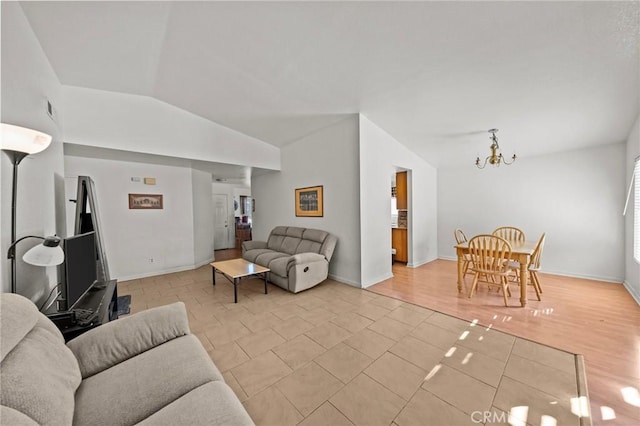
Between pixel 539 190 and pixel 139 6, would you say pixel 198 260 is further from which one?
pixel 539 190

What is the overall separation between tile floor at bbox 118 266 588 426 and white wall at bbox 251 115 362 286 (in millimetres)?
1066

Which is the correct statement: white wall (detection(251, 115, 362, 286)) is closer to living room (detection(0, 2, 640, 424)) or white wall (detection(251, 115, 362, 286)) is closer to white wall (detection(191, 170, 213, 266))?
living room (detection(0, 2, 640, 424))

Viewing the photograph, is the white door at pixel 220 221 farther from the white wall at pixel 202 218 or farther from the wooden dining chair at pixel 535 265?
the wooden dining chair at pixel 535 265

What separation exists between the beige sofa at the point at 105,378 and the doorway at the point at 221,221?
6490 mm

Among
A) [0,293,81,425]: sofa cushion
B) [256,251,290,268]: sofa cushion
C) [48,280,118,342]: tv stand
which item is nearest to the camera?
[0,293,81,425]: sofa cushion

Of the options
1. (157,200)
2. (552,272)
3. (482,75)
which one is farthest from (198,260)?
(552,272)

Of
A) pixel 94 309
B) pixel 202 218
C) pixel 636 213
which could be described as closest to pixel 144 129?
pixel 202 218

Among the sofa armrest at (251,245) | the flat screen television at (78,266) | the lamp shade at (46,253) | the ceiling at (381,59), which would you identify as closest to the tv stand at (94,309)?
the flat screen television at (78,266)

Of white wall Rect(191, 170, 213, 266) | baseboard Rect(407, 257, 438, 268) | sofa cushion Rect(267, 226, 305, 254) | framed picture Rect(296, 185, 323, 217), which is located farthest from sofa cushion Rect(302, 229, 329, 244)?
white wall Rect(191, 170, 213, 266)

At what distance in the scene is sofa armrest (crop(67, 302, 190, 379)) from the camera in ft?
4.35

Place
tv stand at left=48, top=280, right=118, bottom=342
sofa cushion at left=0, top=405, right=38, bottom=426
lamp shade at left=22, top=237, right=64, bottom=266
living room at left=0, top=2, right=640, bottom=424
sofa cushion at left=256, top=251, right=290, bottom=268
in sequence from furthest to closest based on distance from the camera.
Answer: sofa cushion at left=256, top=251, right=290, bottom=268 → living room at left=0, top=2, right=640, bottom=424 → tv stand at left=48, top=280, right=118, bottom=342 → lamp shade at left=22, top=237, right=64, bottom=266 → sofa cushion at left=0, top=405, right=38, bottom=426

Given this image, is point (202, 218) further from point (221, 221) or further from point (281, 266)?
point (281, 266)

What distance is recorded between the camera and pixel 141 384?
1156mm

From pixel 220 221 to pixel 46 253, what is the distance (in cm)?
648
